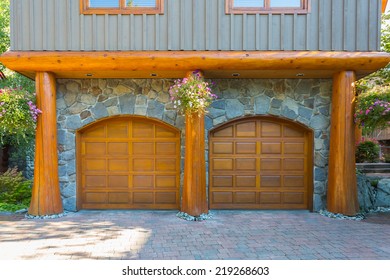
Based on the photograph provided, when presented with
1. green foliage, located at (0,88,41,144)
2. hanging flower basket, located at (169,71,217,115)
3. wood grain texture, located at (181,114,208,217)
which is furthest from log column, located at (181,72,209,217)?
green foliage, located at (0,88,41,144)

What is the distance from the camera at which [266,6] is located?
18.1ft

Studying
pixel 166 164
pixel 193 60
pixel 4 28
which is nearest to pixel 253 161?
pixel 166 164

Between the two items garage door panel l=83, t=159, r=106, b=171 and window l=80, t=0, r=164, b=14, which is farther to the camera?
garage door panel l=83, t=159, r=106, b=171

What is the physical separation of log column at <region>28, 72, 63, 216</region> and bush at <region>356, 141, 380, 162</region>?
8870 millimetres

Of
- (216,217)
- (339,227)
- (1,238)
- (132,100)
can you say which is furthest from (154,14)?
(339,227)

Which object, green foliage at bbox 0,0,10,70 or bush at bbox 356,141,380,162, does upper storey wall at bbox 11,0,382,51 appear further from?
bush at bbox 356,141,380,162

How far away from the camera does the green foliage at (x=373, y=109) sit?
207 inches

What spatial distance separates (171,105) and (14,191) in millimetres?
4328

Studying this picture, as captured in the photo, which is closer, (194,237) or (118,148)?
(194,237)

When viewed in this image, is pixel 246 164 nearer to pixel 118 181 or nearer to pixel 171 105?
pixel 171 105

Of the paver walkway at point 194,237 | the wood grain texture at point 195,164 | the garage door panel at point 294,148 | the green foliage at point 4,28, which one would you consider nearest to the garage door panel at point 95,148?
the paver walkway at point 194,237

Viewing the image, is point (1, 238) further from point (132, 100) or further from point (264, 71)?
point (264, 71)

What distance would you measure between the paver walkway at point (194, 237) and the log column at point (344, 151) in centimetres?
39

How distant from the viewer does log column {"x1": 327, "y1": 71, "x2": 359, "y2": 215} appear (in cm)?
559
